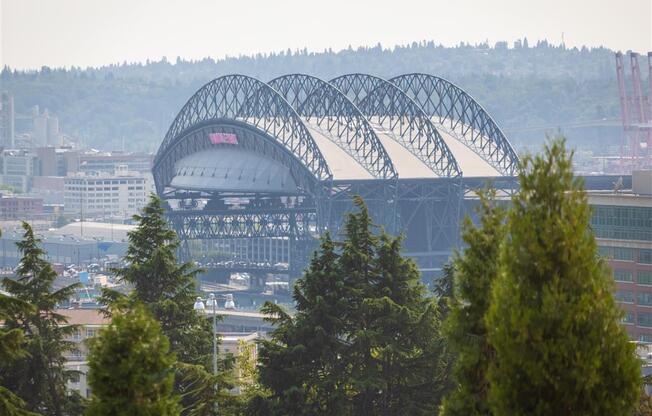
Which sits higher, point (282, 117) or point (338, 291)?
point (282, 117)

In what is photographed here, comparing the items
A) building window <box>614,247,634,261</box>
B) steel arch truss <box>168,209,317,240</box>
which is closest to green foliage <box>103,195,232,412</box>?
building window <box>614,247,634,261</box>

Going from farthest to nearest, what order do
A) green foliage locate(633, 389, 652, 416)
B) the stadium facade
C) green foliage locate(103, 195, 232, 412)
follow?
the stadium facade
green foliage locate(103, 195, 232, 412)
green foliage locate(633, 389, 652, 416)

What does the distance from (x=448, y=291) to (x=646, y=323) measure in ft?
148

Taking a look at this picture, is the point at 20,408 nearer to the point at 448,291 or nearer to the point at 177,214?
the point at 448,291

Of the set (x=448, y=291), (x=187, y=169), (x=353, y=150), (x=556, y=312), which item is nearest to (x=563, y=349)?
(x=556, y=312)

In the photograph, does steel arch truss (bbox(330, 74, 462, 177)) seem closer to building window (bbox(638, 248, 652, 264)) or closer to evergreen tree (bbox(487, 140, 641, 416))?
building window (bbox(638, 248, 652, 264))

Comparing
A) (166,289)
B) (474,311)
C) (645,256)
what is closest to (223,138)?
(645,256)

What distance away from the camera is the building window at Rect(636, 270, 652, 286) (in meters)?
91.9

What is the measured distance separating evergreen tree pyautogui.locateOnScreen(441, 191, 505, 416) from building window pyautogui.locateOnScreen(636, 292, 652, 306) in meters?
65.0

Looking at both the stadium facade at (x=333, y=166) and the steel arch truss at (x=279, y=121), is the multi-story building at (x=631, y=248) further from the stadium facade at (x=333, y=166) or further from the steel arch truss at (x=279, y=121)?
the steel arch truss at (x=279, y=121)

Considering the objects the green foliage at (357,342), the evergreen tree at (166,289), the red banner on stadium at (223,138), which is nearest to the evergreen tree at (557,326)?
the green foliage at (357,342)

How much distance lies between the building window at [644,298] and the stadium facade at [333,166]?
230ft

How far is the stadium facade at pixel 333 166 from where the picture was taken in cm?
16650

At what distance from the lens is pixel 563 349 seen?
22.6m
